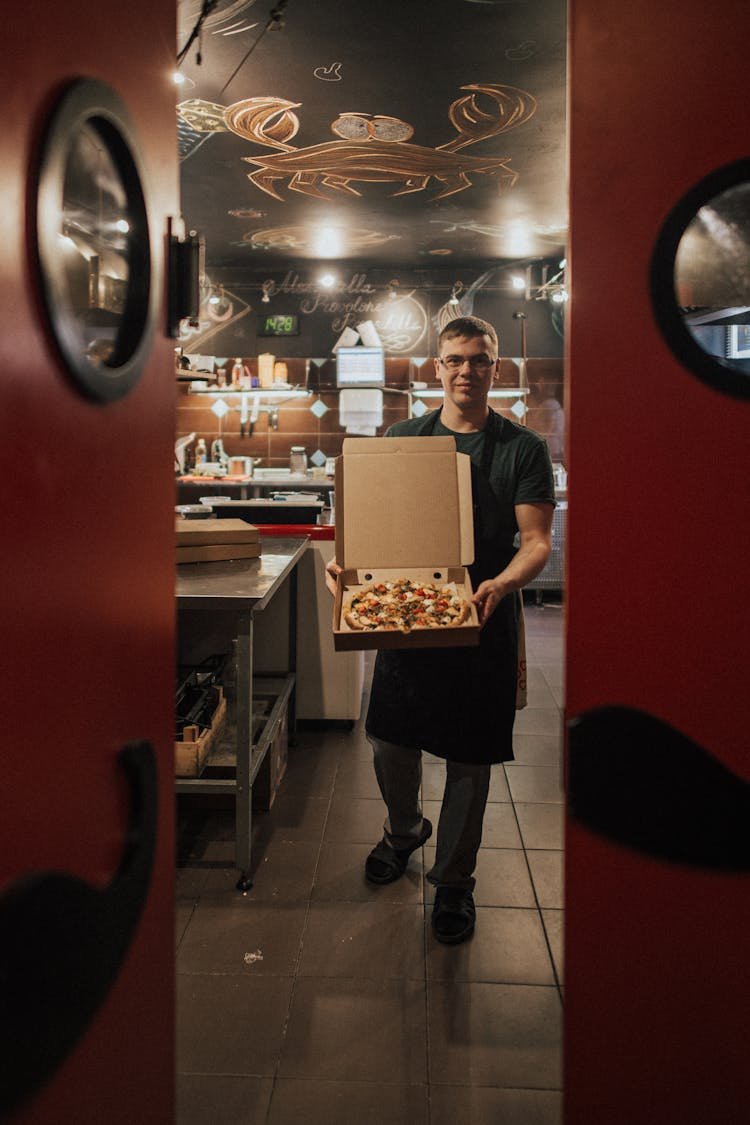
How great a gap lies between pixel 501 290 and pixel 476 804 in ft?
20.9

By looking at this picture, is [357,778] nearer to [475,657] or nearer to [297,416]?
[475,657]

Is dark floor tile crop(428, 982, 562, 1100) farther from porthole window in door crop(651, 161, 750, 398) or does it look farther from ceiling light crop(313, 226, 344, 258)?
ceiling light crop(313, 226, 344, 258)

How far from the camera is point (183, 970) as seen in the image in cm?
212

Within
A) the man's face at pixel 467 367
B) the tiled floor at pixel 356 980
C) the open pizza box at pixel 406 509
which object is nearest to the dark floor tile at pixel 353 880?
the tiled floor at pixel 356 980

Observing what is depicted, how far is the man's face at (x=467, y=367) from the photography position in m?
2.24

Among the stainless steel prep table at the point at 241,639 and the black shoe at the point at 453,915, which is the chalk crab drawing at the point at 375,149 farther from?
the black shoe at the point at 453,915

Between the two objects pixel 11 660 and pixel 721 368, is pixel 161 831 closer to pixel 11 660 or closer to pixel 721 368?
pixel 11 660

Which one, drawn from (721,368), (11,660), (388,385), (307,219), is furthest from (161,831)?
(388,385)

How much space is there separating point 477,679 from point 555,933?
0.78 metres

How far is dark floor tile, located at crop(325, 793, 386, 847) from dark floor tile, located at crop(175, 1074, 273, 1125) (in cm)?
111

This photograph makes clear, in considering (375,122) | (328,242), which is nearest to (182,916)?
(375,122)

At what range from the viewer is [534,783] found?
11.1 ft

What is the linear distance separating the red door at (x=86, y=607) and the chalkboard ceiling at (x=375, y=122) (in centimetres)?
96

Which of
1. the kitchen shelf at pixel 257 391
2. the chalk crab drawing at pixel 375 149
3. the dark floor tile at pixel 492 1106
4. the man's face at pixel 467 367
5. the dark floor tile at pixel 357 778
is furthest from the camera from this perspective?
the kitchen shelf at pixel 257 391
